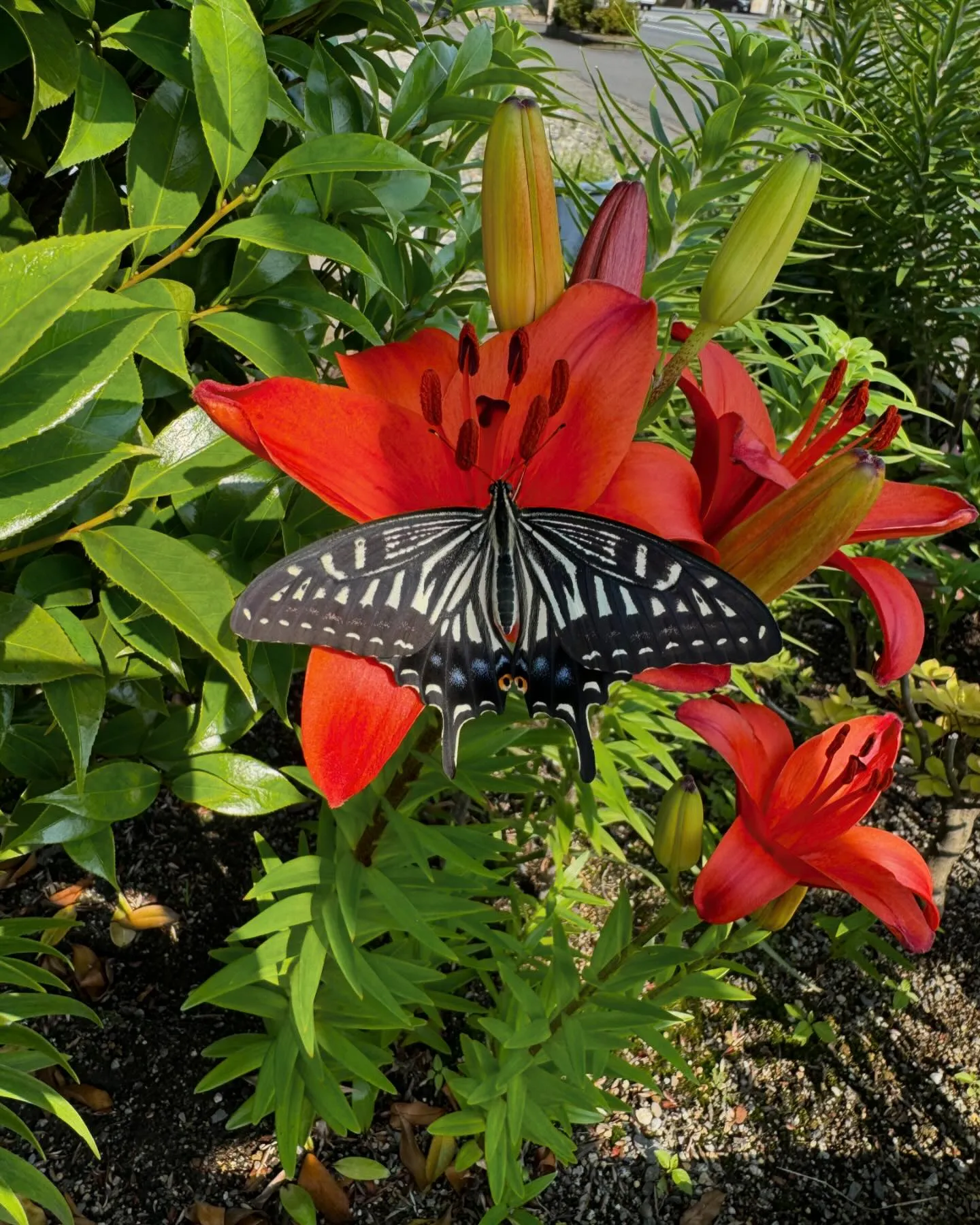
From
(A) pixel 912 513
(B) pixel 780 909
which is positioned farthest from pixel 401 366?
(B) pixel 780 909

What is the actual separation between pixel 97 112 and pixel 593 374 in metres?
0.42

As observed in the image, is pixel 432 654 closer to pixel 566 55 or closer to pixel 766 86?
pixel 766 86

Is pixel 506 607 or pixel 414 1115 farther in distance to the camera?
pixel 414 1115

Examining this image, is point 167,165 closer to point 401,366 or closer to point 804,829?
point 401,366

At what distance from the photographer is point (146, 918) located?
1.53 m

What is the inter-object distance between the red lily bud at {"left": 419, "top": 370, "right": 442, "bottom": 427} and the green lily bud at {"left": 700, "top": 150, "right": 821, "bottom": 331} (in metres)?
0.21

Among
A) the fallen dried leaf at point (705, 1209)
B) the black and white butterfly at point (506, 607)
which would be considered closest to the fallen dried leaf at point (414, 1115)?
the fallen dried leaf at point (705, 1209)

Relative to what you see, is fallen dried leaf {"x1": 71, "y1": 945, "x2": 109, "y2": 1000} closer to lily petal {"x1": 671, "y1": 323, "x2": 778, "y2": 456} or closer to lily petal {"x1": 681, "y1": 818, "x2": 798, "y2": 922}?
lily petal {"x1": 681, "y1": 818, "x2": 798, "y2": 922}

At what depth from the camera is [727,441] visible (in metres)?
0.65

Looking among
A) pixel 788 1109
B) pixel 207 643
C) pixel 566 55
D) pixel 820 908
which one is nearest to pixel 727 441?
pixel 207 643

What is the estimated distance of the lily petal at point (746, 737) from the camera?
75 centimetres

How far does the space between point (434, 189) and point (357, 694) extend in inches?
23.8

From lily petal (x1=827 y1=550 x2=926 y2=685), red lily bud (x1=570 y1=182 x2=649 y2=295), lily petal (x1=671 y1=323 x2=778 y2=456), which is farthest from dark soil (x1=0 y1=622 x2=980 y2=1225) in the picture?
red lily bud (x1=570 y1=182 x2=649 y2=295)

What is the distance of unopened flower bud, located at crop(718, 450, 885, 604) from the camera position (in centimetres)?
56
